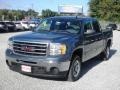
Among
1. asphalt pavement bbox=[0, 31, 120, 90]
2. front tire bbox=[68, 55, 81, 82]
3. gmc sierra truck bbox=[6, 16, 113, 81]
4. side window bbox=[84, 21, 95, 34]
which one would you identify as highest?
side window bbox=[84, 21, 95, 34]

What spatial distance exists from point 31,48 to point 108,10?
60.1 meters

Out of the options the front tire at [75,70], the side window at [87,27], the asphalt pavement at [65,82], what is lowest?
the asphalt pavement at [65,82]

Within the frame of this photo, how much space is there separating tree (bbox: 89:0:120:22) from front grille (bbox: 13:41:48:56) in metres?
58.0

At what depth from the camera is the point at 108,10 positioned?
213ft

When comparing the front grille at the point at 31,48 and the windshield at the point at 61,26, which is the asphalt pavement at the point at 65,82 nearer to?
the front grille at the point at 31,48

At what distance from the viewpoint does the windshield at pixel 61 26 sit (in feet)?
26.7

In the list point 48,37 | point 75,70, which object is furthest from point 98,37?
point 48,37

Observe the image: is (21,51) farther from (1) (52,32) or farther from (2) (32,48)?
(1) (52,32)

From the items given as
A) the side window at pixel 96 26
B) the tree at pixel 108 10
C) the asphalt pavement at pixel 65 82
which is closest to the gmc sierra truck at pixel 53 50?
the asphalt pavement at pixel 65 82

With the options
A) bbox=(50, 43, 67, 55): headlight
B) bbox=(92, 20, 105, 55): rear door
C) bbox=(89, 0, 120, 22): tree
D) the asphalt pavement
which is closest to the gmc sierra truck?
bbox=(50, 43, 67, 55): headlight

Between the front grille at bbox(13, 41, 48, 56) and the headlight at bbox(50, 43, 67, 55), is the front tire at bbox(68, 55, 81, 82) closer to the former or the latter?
the headlight at bbox(50, 43, 67, 55)

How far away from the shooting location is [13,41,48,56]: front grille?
Answer: 6.80m

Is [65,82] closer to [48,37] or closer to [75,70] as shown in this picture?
[75,70]

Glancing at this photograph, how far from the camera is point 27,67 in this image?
273 inches
